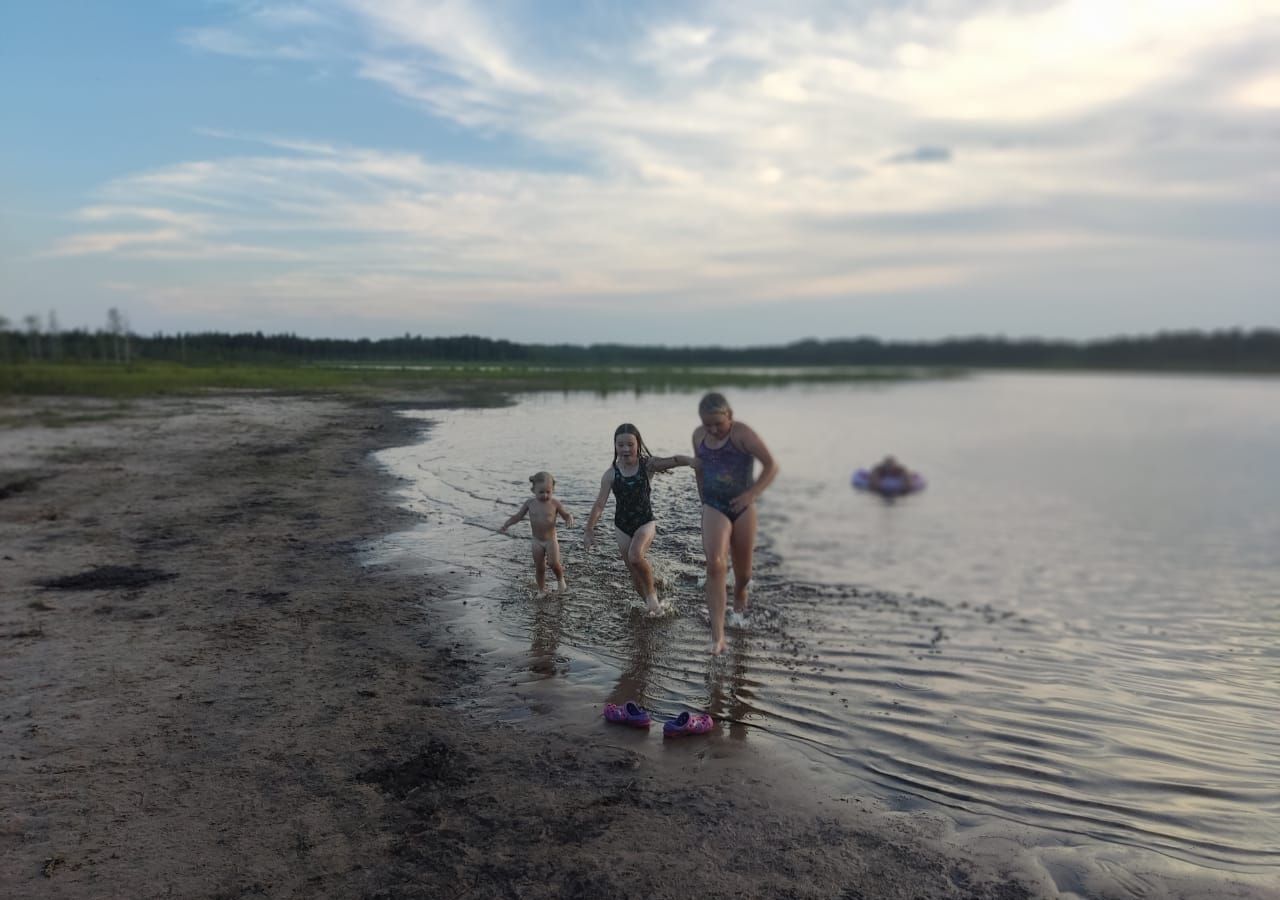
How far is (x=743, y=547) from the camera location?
734cm

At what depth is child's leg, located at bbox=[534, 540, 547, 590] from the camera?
27.1ft

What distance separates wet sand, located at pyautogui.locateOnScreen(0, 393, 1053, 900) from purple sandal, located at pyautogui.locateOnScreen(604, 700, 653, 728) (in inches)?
6.1

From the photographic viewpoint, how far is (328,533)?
1002 centimetres

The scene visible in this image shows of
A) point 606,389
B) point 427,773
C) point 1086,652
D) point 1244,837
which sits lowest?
point 1086,652

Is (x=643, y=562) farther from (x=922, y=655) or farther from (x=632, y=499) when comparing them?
(x=922, y=655)

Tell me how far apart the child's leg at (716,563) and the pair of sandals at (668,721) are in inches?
63.8

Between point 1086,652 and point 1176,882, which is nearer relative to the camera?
point 1176,882

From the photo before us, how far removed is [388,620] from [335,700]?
183cm

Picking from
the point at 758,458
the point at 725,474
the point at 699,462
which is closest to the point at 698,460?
the point at 699,462

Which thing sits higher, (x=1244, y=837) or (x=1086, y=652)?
(x=1244, y=837)

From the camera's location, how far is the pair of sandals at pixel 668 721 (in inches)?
206

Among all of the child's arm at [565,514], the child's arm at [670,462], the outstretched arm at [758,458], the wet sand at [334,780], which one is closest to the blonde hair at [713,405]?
the outstretched arm at [758,458]

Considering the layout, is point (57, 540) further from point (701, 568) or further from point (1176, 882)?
point (1176, 882)

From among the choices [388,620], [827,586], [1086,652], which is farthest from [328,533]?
[1086,652]
